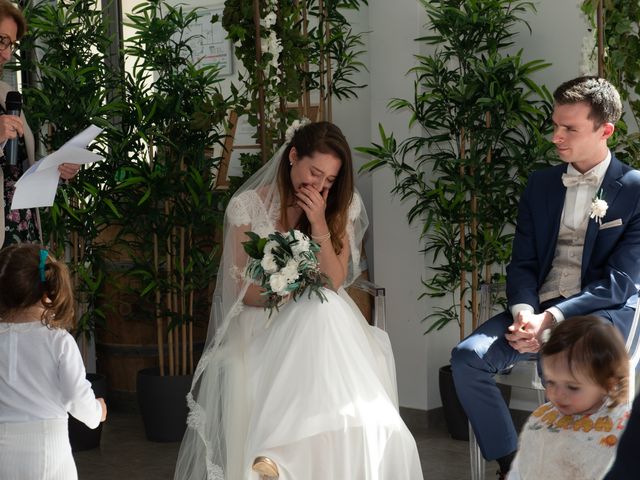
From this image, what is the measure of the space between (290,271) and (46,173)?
920 mm

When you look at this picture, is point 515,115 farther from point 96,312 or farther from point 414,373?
point 96,312

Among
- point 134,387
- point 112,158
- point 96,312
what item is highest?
point 112,158

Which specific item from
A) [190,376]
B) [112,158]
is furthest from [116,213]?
[190,376]

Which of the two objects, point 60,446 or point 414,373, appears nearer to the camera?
point 60,446

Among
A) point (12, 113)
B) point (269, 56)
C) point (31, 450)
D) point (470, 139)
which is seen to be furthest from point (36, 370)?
point (470, 139)

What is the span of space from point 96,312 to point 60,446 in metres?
2.02

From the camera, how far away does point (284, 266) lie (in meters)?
3.04

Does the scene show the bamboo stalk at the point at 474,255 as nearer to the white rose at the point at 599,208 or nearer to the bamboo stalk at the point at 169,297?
the white rose at the point at 599,208

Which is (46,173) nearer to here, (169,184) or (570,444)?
(169,184)

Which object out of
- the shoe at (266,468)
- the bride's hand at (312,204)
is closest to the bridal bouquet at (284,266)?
the bride's hand at (312,204)

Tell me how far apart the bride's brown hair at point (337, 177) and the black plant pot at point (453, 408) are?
1179 millimetres

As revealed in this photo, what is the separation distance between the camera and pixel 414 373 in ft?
15.0

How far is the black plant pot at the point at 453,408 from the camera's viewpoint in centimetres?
429

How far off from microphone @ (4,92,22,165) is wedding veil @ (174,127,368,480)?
754mm
